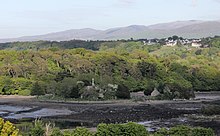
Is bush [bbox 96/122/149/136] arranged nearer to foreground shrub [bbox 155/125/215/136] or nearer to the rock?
foreground shrub [bbox 155/125/215/136]

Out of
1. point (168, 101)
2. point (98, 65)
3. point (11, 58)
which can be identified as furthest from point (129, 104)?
point (11, 58)

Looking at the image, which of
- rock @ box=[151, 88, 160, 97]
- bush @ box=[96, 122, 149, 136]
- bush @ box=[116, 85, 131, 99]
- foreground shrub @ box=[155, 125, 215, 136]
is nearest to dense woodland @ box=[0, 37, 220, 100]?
bush @ box=[116, 85, 131, 99]

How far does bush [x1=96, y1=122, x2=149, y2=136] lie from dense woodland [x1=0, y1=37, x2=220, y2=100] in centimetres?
5884

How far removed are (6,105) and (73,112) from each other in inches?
797

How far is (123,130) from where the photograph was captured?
31.8m

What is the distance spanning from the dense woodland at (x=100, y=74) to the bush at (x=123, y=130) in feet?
193

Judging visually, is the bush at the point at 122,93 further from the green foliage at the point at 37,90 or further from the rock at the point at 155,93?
the green foliage at the point at 37,90

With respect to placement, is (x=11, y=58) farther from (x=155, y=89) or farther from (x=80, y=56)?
(x=155, y=89)

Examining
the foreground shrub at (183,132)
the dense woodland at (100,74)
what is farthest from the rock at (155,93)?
the foreground shrub at (183,132)

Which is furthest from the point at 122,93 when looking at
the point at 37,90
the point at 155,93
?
the point at 37,90

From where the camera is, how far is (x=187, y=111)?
227 feet

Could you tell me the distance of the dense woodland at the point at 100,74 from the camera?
93562mm

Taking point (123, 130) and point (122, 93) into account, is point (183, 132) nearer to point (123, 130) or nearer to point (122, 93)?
point (123, 130)

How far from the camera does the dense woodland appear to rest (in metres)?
93.6
